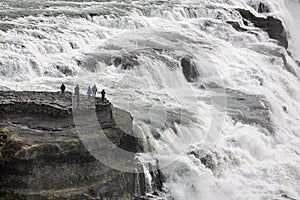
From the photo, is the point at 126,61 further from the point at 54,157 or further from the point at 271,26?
the point at 271,26

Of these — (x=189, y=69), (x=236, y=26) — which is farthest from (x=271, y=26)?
(x=189, y=69)

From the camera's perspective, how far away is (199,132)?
1400cm

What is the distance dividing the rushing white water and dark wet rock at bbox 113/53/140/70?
24 cm

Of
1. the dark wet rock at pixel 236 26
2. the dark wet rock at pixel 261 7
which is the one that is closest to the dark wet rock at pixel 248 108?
the dark wet rock at pixel 236 26

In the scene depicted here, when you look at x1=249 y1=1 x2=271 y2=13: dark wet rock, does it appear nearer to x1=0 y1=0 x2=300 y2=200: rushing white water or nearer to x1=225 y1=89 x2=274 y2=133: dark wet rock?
x1=0 y1=0 x2=300 y2=200: rushing white water

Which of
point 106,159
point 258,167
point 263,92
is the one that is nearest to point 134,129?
point 106,159

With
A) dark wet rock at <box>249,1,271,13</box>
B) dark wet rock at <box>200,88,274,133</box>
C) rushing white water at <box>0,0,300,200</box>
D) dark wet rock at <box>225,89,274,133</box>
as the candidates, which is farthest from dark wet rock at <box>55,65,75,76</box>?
dark wet rock at <box>249,1,271,13</box>

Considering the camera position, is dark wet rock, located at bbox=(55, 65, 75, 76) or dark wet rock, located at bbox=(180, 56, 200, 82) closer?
dark wet rock, located at bbox=(55, 65, 75, 76)

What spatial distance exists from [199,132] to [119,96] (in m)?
3.02

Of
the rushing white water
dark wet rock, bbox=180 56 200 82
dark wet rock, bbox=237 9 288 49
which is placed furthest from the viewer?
dark wet rock, bbox=237 9 288 49

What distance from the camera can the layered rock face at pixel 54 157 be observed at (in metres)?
9.75

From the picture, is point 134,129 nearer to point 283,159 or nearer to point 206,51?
point 283,159

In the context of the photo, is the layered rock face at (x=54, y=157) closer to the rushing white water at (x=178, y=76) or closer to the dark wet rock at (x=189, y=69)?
the rushing white water at (x=178, y=76)

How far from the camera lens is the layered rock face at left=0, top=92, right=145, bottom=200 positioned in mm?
9750
